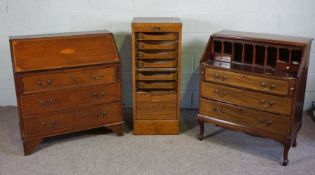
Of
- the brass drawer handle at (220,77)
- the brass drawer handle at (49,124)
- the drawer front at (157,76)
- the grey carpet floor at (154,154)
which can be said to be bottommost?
the grey carpet floor at (154,154)

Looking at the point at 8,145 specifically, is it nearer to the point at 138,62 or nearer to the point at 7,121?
the point at 7,121

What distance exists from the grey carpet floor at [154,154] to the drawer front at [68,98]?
13.4 inches

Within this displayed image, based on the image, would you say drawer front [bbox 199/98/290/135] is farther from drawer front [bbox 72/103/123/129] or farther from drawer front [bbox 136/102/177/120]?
drawer front [bbox 72/103/123/129]

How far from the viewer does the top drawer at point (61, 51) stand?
264 centimetres

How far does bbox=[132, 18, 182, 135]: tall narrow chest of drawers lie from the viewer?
2873mm

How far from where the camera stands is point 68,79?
2.75 m

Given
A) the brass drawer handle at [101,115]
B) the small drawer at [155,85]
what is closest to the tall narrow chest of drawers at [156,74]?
the small drawer at [155,85]

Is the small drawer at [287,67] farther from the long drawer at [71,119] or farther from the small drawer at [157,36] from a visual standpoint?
the long drawer at [71,119]

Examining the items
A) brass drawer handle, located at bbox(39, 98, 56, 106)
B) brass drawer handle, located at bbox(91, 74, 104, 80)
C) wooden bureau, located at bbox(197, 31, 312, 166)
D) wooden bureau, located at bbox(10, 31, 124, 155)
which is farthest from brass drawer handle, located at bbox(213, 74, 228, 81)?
brass drawer handle, located at bbox(39, 98, 56, 106)

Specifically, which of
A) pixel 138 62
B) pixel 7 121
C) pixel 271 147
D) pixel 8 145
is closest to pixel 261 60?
pixel 271 147

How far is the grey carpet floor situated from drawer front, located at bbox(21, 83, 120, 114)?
0.34 meters

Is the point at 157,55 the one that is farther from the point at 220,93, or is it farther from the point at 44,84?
the point at 44,84

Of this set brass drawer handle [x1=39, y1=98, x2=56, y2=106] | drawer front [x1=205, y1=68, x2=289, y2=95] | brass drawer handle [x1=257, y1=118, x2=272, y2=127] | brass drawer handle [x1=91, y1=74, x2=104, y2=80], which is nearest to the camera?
drawer front [x1=205, y1=68, x2=289, y2=95]

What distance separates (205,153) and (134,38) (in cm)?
108
